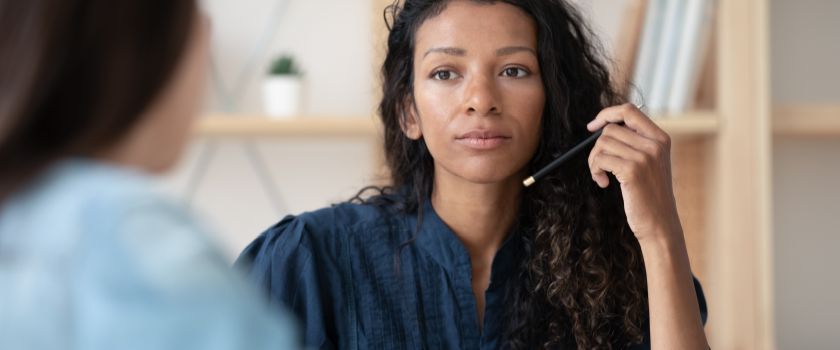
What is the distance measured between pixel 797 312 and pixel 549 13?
→ 1257 mm

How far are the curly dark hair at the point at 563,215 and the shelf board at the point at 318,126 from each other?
0.51 metres

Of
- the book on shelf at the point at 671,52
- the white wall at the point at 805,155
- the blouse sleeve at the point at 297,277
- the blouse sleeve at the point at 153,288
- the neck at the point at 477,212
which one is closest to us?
the blouse sleeve at the point at 153,288

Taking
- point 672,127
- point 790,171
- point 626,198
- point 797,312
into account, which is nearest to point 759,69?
point 672,127

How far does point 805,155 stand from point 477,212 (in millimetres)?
1172

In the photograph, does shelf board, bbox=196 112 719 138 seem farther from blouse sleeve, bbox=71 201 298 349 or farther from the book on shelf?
blouse sleeve, bbox=71 201 298 349

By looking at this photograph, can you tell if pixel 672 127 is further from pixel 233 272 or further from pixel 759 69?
pixel 233 272

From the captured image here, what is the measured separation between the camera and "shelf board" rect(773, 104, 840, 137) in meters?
2.14

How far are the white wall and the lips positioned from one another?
117cm

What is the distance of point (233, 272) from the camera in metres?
0.57

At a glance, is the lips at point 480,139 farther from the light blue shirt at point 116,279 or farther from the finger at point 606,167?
the light blue shirt at point 116,279

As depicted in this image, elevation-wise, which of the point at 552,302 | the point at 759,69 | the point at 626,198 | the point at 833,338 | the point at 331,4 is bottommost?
the point at 833,338

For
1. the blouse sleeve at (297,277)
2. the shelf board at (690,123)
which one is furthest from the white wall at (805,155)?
the blouse sleeve at (297,277)

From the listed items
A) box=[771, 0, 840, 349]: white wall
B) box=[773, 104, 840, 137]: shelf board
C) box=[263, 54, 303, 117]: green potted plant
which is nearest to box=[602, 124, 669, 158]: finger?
box=[773, 104, 840, 137]: shelf board

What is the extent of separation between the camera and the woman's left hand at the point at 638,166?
143 cm
